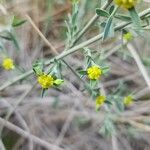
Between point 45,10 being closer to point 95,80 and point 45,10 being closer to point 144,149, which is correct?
point 144,149

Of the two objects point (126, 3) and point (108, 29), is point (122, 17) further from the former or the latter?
point (126, 3)

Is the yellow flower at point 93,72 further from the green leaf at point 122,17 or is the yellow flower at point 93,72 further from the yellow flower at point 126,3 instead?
the yellow flower at point 126,3

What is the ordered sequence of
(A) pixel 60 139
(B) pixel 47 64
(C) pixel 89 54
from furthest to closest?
(A) pixel 60 139, (B) pixel 47 64, (C) pixel 89 54

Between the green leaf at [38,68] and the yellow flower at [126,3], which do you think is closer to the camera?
the yellow flower at [126,3]

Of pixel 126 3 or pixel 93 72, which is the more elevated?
pixel 126 3

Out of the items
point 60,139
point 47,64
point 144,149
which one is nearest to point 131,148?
point 144,149

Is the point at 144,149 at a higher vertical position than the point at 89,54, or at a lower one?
lower

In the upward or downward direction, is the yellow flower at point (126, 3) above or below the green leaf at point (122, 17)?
above

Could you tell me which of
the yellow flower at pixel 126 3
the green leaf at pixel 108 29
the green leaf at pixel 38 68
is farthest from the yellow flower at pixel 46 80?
the yellow flower at pixel 126 3

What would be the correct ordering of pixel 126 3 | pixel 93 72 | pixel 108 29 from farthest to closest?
pixel 93 72, pixel 108 29, pixel 126 3

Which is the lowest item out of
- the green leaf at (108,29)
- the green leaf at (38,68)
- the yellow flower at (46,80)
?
the yellow flower at (46,80)

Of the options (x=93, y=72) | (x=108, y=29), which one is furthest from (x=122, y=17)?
(x=93, y=72)
